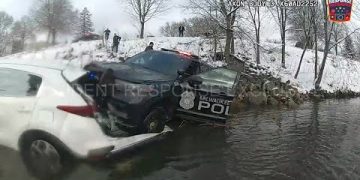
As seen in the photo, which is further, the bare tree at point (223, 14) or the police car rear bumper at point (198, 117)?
the bare tree at point (223, 14)

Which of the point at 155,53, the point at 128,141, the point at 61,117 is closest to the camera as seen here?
the point at 61,117

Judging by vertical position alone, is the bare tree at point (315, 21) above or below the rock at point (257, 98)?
above

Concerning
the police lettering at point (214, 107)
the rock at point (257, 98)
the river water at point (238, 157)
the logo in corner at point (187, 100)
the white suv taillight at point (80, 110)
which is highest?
the white suv taillight at point (80, 110)

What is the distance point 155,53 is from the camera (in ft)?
33.2

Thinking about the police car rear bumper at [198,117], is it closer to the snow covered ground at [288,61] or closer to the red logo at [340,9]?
the snow covered ground at [288,61]

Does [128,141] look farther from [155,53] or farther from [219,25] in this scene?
[219,25]

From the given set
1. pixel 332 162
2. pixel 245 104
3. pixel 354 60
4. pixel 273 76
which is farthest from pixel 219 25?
pixel 332 162

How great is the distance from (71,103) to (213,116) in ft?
14.4

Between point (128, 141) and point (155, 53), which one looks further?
point (155, 53)

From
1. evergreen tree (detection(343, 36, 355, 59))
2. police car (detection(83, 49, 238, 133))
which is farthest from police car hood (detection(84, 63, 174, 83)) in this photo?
evergreen tree (detection(343, 36, 355, 59))

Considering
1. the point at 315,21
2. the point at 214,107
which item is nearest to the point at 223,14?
the point at 315,21

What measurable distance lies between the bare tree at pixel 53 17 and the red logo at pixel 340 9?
686 inches

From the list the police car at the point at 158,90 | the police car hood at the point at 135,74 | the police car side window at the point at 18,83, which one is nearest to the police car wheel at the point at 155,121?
the police car at the point at 158,90

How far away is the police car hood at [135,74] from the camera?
7719mm
